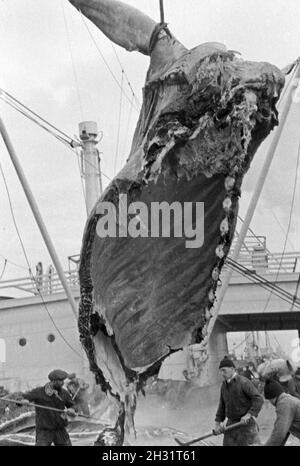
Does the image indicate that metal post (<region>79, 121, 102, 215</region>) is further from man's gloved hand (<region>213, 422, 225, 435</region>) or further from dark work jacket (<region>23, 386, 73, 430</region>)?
man's gloved hand (<region>213, 422, 225, 435</region>)

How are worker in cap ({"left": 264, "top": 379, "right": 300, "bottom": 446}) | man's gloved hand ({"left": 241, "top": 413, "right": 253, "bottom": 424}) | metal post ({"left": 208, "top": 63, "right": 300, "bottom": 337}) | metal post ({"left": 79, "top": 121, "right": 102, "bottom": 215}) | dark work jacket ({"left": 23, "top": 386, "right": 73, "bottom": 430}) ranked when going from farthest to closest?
metal post ({"left": 79, "top": 121, "right": 102, "bottom": 215}) < metal post ({"left": 208, "top": 63, "right": 300, "bottom": 337}) < dark work jacket ({"left": 23, "top": 386, "right": 73, "bottom": 430}) < man's gloved hand ({"left": 241, "top": 413, "right": 253, "bottom": 424}) < worker in cap ({"left": 264, "top": 379, "right": 300, "bottom": 446})

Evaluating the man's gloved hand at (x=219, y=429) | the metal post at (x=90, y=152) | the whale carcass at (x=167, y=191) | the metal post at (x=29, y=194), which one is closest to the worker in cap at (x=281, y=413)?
the whale carcass at (x=167, y=191)

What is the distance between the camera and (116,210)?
4.96 meters

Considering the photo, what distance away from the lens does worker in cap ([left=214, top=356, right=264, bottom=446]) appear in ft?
25.0

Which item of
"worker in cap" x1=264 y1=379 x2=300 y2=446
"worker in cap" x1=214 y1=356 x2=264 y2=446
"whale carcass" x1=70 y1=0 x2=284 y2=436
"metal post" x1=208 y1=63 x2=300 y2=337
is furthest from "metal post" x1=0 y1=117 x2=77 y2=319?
"worker in cap" x1=264 y1=379 x2=300 y2=446

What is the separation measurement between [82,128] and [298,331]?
11.8 meters

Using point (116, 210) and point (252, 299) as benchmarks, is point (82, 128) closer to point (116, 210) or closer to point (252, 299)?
point (252, 299)

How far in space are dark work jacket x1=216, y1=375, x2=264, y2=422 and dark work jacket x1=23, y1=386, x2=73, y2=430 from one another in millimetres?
A: 2138

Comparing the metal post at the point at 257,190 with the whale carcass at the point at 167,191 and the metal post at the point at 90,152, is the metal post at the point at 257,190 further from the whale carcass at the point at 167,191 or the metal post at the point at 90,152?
the whale carcass at the point at 167,191

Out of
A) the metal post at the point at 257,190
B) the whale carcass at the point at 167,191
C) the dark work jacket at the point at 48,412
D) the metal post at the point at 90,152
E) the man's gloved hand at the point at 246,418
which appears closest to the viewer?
the whale carcass at the point at 167,191

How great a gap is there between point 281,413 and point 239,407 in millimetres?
2021

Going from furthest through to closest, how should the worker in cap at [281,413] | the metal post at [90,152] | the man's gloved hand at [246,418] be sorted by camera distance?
the metal post at [90,152]
the man's gloved hand at [246,418]
the worker in cap at [281,413]

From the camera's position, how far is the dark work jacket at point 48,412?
338 inches

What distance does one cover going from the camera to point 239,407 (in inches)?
304
